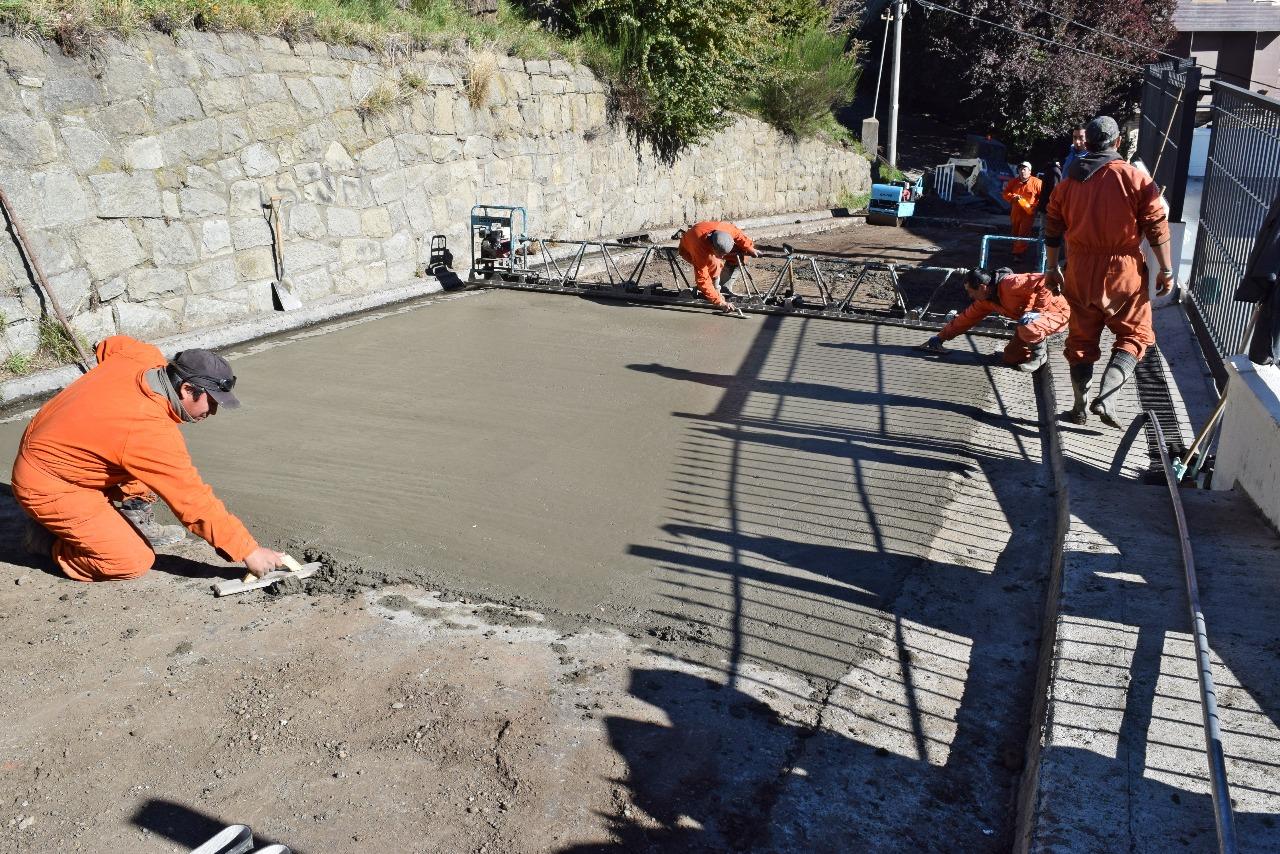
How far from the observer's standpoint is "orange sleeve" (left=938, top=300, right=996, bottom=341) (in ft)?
30.3

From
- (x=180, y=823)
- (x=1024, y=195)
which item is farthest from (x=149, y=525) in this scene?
(x=1024, y=195)

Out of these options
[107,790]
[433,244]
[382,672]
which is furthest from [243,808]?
[433,244]

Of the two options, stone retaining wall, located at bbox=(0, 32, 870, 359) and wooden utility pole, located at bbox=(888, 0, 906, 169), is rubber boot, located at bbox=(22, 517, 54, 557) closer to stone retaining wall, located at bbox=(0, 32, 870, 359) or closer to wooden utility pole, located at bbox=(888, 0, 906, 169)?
stone retaining wall, located at bbox=(0, 32, 870, 359)

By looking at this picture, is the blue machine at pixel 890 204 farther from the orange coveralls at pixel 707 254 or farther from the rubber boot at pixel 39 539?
the rubber boot at pixel 39 539

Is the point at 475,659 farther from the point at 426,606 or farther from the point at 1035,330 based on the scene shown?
the point at 1035,330

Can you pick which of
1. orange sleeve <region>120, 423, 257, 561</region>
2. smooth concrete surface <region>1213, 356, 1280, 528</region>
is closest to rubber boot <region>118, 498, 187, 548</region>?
orange sleeve <region>120, 423, 257, 561</region>

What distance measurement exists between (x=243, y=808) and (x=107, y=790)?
1.54 feet

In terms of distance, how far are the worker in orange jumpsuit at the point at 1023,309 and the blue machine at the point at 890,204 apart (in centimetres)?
1118

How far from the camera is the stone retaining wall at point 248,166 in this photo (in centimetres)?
824

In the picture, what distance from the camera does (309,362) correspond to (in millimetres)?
8852

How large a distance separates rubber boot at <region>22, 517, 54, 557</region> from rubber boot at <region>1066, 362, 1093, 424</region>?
19.3 ft

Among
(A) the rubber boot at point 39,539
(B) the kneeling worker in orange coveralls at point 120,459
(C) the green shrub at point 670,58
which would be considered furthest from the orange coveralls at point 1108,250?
(C) the green shrub at point 670,58

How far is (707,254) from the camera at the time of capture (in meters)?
11.1

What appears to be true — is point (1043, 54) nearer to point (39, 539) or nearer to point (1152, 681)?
point (1152, 681)
